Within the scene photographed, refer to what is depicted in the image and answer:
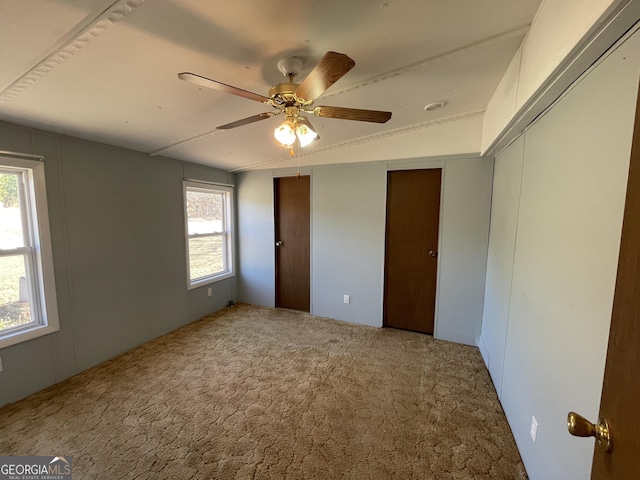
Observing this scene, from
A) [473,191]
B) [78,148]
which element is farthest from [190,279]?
[473,191]

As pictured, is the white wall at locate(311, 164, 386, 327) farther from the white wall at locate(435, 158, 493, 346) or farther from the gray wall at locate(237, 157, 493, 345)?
the white wall at locate(435, 158, 493, 346)

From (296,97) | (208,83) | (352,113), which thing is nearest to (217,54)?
(208,83)

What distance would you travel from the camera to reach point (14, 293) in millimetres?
2184

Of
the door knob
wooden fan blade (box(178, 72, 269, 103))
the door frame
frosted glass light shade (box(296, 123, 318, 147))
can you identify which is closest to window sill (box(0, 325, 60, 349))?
wooden fan blade (box(178, 72, 269, 103))

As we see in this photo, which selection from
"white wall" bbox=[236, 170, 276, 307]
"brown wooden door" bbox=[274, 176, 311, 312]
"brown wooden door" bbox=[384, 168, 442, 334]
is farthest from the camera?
"white wall" bbox=[236, 170, 276, 307]

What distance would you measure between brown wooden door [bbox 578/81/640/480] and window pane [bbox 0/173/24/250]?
3.49m

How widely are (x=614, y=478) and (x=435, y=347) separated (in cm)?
263

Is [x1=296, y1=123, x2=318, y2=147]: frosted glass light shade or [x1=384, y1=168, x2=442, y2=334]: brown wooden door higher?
[x1=296, y1=123, x2=318, y2=147]: frosted glass light shade

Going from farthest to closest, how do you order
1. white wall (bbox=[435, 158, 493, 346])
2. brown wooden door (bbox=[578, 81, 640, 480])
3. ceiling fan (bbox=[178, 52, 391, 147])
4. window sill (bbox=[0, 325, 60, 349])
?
white wall (bbox=[435, 158, 493, 346])
window sill (bbox=[0, 325, 60, 349])
ceiling fan (bbox=[178, 52, 391, 147])
brown wooden door (bbox=[578, 81, 640, 480])

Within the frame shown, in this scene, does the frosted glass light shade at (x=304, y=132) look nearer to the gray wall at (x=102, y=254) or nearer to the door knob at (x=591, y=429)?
the door knob at (x=591, y=429)

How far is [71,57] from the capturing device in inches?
51.3

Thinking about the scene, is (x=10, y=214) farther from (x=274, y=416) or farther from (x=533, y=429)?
(x=533, y=429)

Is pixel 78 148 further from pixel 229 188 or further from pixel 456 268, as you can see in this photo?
pixel 456 268

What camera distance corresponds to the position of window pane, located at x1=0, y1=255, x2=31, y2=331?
2.12 meters
